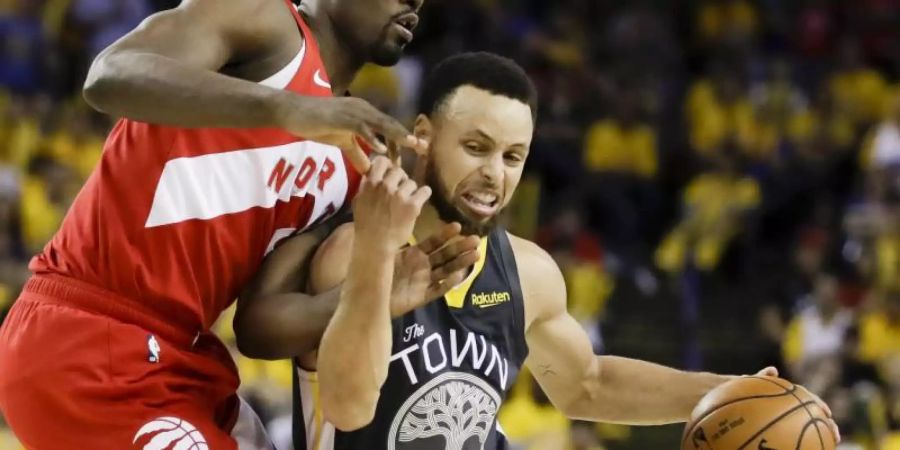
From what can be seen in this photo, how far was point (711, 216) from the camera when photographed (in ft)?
42.0

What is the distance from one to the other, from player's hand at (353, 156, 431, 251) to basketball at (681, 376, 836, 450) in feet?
3.83

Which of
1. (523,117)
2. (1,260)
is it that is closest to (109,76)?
(523,117)

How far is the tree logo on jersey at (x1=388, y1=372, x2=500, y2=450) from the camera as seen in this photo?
3.77 metres

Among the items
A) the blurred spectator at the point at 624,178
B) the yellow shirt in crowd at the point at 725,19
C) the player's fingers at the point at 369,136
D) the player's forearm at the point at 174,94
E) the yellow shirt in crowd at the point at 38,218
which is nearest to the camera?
the player's fingers at the point at 369,136

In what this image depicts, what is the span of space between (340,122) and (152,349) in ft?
Result: 3.08

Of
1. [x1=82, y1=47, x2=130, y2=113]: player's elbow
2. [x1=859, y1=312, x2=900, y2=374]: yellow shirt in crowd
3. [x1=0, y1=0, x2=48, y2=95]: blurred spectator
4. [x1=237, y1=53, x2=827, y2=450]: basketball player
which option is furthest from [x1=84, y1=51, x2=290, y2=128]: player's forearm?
[x1=0, y1=0, x2=48, y2=95]: blurred spectator

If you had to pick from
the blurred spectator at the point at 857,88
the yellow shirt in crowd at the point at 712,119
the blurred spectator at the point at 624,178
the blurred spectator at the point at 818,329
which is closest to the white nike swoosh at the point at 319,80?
the blurred spectator at the point at 818,329

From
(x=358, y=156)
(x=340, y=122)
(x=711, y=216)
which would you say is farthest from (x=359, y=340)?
(x=711, y=216)

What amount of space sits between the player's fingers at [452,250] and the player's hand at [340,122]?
38cm

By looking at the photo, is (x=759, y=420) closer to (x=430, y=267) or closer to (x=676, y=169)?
(x=430, y=267)

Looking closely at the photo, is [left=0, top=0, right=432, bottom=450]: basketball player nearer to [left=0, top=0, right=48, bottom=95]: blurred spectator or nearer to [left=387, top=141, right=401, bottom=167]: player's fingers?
[left=387, top=141, right=401, bottom=167]: player's fingers

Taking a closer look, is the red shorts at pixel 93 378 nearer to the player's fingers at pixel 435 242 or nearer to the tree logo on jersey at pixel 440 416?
the tree logo on jersey at pixel 440 416

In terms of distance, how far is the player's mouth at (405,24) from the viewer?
3.82m

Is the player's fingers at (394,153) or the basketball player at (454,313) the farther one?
the basketball player at (454,313)
